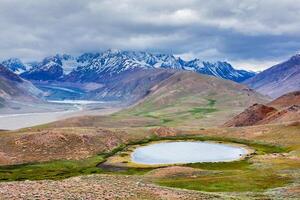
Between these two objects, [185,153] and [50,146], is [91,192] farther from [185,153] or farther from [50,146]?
[50,146]

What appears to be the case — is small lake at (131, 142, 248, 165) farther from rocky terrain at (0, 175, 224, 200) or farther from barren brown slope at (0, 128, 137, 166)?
rocky terrain at (0, 175, 224, 200)

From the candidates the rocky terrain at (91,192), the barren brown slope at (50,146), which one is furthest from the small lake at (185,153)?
the rocky terrain at (91,192)

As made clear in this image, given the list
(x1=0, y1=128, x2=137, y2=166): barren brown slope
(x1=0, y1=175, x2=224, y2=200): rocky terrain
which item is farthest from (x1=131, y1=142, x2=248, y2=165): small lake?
(x1=0, y1=175, x2=224, y2=200): rocky terrain

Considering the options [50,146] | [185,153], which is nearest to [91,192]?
[185,153]

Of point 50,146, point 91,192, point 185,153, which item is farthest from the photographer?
point 50,146

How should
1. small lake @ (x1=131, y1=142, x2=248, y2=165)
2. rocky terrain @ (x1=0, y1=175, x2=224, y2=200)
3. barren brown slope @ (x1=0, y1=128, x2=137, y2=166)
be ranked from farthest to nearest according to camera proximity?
1. barren brown slope @ (x1=0, y1=128, x2=137, y2=166)
2. small lake @ (x1=131, y1=142, x2=248, y2=165)
3. rocky terrain @ (x1=0, y1=175, x2=224, y2=200)

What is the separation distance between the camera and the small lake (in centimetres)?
15488

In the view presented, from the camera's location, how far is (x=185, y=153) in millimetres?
171125

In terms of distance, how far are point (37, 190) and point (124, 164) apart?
8660 centimetres

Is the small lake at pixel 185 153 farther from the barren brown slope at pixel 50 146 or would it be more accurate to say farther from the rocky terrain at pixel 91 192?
the rocky terrain at pixel 91 192

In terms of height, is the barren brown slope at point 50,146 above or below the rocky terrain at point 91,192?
above

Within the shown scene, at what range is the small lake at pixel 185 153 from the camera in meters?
155

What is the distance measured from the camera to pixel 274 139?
198625 millimetres

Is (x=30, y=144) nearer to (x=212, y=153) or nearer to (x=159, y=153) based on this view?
(x=159, y=153)
